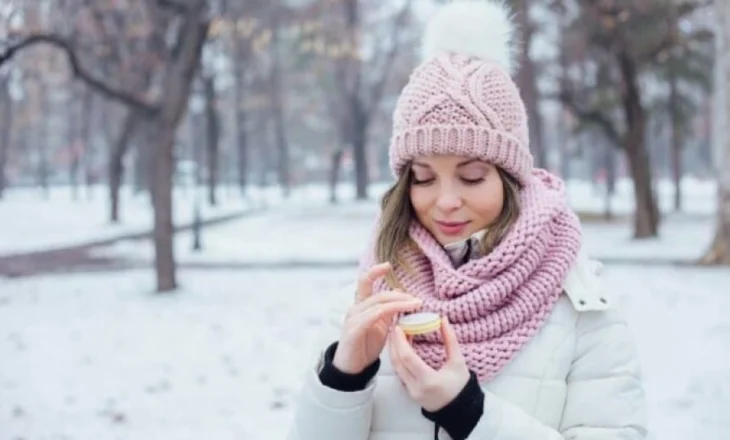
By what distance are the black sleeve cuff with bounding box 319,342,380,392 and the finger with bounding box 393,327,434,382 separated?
105 millimetres

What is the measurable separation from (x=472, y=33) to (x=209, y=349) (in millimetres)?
6533

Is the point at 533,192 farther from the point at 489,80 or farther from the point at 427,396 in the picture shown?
the point at 427,396

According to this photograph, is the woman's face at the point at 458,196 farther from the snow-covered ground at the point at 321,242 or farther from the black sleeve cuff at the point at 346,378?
the snow-covered ground at the point at 321,242

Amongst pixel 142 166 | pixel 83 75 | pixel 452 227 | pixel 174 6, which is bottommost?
pixel 142 166

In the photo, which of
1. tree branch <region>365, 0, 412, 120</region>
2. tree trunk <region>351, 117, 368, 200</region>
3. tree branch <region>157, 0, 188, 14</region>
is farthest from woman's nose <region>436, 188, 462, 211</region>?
tree trunk <region>351, 117, 368, 200</region>

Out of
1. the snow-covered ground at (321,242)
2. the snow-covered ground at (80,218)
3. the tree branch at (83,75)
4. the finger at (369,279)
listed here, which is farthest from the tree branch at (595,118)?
the finger at (369,279)

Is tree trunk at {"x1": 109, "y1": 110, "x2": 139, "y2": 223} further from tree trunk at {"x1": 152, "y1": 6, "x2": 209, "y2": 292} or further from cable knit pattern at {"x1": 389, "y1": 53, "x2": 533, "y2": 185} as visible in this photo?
cable knit pattern at {"x1": 389, "y1": 53, "x2": 533, "y2": 185}

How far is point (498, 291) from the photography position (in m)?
1.67

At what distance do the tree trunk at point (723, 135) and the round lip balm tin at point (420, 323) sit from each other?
→ 11301 mm

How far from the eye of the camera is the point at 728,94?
11844mm

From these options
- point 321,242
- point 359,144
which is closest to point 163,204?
point 321,242

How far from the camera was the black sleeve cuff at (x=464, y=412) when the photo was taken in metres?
1.57

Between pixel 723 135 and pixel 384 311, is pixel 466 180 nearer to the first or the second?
pixel 384 311

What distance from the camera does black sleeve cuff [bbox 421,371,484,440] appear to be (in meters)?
1.57
